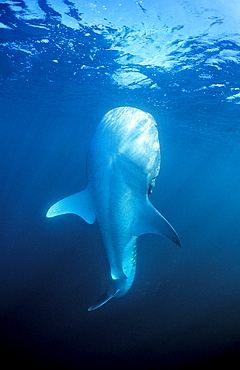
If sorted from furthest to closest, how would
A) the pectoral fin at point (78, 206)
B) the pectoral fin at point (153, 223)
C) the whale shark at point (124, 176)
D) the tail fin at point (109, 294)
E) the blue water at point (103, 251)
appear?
1. the blue water at point (103, 251)
2. the tail fin at point (109, 294)
3. the pectoral fin at point (78, 206)
4. the pectoral fin at point (153, 223)
5. the whale shark at point (124, 176)

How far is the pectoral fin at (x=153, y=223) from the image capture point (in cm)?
263

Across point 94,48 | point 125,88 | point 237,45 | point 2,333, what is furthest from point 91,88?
point 2,333

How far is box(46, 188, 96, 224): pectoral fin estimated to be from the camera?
10.8 ft

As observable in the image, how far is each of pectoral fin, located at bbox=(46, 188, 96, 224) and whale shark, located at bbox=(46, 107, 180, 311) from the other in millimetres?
78

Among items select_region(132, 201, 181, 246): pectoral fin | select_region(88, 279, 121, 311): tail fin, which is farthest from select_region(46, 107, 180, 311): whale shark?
select_region(88, 279, 121, 311): tail fin

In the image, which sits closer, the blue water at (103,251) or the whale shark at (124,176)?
the whale shark at (124,176)

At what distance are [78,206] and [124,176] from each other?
3.85 feet

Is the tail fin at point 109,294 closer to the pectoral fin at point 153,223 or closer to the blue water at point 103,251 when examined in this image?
the blue water at point 103,251

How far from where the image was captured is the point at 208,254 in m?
18.6

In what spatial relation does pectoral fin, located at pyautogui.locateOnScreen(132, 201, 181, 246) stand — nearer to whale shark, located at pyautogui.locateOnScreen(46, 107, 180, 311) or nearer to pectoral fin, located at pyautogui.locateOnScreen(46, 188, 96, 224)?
whale shark, located at pyautogui.locateOnScreen(46, 107, 180, 311)

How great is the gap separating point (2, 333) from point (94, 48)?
13.1m

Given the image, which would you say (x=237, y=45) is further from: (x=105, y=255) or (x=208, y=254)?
(x=208, y=254)

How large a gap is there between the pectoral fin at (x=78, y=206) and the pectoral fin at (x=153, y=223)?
2.48 feet

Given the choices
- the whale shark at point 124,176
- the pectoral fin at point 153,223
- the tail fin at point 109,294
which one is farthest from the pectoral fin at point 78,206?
the tail fin at point 109,294
